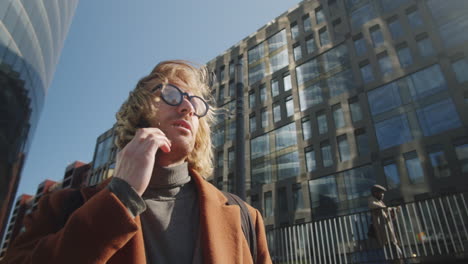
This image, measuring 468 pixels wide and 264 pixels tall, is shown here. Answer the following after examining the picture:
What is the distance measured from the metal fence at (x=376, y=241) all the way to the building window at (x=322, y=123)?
16.6 metres

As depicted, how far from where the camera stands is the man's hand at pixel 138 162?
3.41 ft

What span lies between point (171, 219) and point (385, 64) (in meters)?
27.6

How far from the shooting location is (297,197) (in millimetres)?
26094

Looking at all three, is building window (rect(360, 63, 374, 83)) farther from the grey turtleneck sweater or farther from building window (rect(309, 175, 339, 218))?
the grey turtleneck sweater

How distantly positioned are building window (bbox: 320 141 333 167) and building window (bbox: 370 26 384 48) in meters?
9.88

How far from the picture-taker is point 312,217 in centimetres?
2434

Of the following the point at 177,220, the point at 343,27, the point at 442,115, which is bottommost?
the point at 177,220

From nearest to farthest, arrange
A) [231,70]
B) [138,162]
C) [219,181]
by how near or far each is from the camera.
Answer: [138,162] → [219,181] → [231,70]

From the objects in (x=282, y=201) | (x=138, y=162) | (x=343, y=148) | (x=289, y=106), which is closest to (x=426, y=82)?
(x=343, y=148)

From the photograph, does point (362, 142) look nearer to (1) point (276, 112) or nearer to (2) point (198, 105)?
(1) point (276, 112)

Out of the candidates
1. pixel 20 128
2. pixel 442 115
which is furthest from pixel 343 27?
pixel 20 128

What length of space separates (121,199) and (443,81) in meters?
25.9

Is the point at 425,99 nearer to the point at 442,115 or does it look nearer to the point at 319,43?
the point at 442,115

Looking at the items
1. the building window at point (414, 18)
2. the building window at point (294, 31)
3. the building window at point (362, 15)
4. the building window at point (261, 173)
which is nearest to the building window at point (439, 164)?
the building window at point (414, 18)
